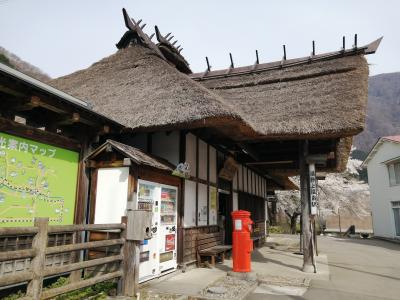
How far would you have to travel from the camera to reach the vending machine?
6246 mm

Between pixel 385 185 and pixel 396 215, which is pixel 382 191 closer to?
pixel 385 185

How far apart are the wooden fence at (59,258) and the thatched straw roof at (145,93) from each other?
8.39ft

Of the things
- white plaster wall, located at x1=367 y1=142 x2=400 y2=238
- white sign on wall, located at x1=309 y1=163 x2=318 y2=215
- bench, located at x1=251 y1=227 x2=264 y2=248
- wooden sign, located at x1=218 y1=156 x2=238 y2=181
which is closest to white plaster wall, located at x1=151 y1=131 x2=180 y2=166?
wooden sign, located at x1=218 y1=156 x2=238 y2=181

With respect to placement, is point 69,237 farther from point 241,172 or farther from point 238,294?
point 241,172

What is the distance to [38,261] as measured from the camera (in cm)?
378

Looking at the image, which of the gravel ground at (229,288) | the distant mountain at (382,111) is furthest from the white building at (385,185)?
the distant mountain at (382,111)

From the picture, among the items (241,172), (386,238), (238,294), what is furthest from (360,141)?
(238,294)

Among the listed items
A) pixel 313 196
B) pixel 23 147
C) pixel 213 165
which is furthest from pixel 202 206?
pixel 23 147

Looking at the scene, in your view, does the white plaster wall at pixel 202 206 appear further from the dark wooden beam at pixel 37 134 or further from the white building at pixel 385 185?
the white building at pixel 385 185

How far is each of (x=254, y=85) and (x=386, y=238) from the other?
17279mm

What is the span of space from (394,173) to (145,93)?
68.4ft

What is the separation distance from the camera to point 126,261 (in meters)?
5.18

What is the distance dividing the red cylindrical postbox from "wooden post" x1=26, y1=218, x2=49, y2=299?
4.22 meters

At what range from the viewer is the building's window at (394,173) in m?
21.6
